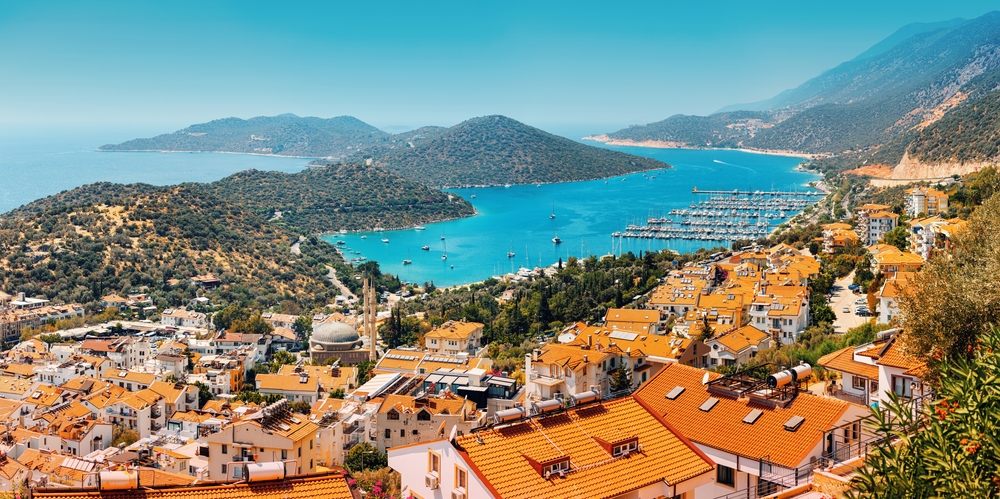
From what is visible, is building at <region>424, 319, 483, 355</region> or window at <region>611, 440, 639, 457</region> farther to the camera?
building at <region>424, 319, 483, 355</region>

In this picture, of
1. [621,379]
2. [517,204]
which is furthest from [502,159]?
[621,379]

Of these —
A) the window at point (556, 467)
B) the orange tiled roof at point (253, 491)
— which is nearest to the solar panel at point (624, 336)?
the window at point (556, 467)

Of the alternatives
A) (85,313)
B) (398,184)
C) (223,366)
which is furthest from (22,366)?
(398,184)

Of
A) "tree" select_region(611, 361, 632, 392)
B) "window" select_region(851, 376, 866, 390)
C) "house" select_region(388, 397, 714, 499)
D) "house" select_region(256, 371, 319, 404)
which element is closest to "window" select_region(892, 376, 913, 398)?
"window" select_region(851, 376, 866, 390)

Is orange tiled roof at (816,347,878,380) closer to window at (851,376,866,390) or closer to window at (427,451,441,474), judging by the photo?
window at (851,376,866,390)

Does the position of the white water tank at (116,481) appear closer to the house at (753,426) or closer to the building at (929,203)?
the house at (753,426)

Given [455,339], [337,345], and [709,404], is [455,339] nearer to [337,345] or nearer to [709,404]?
[337,345]

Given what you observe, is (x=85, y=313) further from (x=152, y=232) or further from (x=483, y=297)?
(x=483, y=297)
